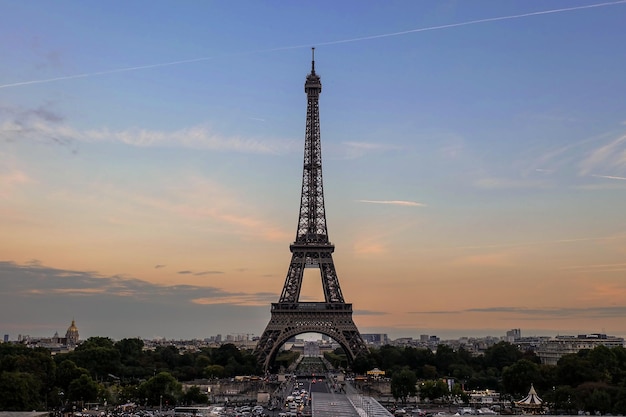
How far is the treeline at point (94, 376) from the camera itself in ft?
183

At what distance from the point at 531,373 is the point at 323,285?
31410mm

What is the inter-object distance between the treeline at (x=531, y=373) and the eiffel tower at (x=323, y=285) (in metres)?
5.30

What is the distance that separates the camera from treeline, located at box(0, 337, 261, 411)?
55.7 meters

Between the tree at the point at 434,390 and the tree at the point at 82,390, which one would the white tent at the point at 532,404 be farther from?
the tree at the point at 82,390

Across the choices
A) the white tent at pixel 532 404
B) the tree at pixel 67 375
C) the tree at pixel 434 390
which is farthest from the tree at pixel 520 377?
the tree at pixel 67 375

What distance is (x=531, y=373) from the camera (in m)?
66.9

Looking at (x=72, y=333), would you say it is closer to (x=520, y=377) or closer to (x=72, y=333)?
(x=72, y=333)

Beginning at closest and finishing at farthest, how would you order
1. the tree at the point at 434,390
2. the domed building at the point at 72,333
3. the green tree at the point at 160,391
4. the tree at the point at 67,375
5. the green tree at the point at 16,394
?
the green tree at the point at 16,394, the green tree at the point at 160,391, the tree at the point at 67,375, the tree at the point at 434,390, the domed building at the point at 72,333

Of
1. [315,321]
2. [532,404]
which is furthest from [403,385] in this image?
[315,321]

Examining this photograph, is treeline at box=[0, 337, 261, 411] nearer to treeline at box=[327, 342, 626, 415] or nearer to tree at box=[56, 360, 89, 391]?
tree at box=[56, 360, 89, 391]

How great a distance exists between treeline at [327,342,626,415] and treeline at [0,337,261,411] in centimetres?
2082

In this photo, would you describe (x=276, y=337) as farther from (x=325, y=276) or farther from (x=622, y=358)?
(x=622, y=358)

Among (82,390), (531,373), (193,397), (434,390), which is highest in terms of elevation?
(531,373)

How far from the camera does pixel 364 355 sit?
91.3 meters
